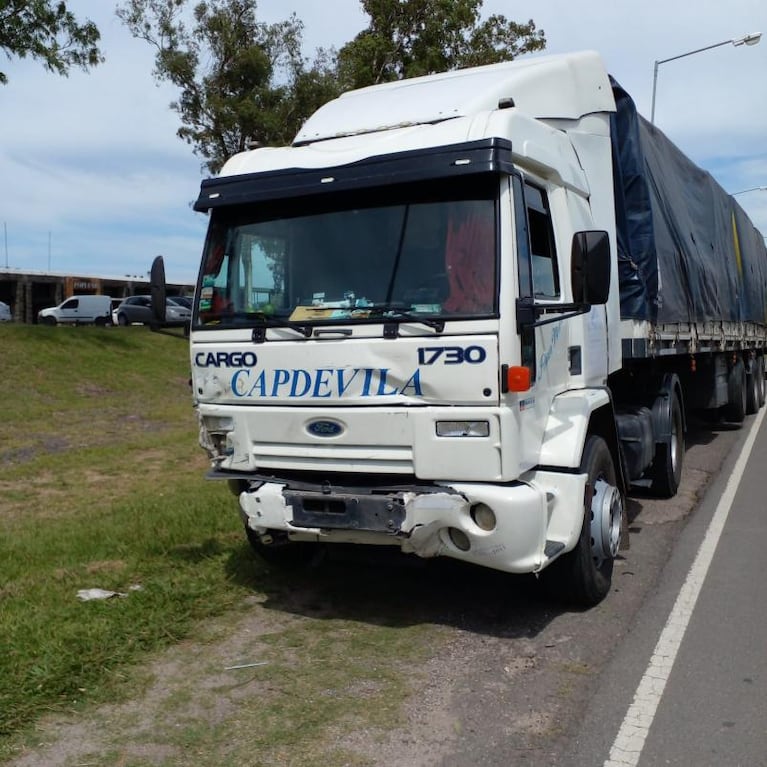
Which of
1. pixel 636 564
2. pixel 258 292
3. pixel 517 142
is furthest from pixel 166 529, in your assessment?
pixel 517 142

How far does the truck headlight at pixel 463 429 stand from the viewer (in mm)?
4520

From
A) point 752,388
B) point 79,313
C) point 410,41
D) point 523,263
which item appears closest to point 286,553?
point 523,263

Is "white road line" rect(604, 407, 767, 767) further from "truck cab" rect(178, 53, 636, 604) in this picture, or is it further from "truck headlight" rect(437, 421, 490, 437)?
"truck headlight" rect(437, 421, 490, 437)

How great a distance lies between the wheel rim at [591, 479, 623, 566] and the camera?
541 centimetres

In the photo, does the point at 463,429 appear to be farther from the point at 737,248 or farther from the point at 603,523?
the point at 737,248

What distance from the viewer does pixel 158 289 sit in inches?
219

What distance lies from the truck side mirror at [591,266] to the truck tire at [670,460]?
3.72 metres

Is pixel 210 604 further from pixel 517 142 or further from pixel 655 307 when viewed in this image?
pixel 655 307

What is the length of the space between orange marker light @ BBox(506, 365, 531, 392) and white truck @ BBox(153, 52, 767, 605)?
0.02 metres

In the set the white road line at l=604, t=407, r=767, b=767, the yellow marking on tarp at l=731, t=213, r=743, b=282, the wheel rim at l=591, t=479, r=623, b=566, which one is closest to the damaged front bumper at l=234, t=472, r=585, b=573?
the wheel rim at l=591, t=479, r=623, b=566

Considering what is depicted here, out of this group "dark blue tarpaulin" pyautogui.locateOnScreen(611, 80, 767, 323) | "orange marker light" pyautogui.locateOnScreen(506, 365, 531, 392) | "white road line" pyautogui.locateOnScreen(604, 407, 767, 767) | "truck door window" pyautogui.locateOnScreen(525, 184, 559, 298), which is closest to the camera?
"white road line" pyautogui.locateOnScreen(604, 407, 767, 767)

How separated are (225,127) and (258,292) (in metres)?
21.1

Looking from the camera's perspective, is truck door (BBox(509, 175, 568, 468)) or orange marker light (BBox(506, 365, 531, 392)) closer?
orange marker light (BBox(506, 365, 531, 392))

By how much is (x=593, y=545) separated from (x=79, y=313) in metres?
37.6
